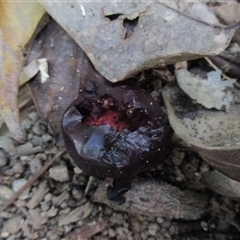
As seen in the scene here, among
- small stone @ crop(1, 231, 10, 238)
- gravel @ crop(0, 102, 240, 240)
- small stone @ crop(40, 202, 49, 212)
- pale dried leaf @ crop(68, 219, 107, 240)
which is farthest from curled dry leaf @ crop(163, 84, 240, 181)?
small stone @ crop(1, 231, 10, 238)

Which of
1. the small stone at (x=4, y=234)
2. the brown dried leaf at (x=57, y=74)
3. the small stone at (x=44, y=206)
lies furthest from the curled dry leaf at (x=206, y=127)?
the small stone at (x=4, y=234)

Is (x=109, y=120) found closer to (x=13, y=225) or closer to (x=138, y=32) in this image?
(x=138, y=32)

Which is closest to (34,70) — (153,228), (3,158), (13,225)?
Answer: (3,158)

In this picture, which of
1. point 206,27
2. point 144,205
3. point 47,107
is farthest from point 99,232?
point 206,27

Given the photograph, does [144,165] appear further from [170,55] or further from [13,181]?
[13,181]

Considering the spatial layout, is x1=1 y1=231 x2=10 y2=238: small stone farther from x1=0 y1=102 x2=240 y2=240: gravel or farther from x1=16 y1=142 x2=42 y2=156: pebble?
x1=16 y1=142 x2=42 y2=156: pebble

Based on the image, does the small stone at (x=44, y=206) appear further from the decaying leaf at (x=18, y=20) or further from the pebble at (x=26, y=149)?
the decaying leaf at (x=18, y=20)
